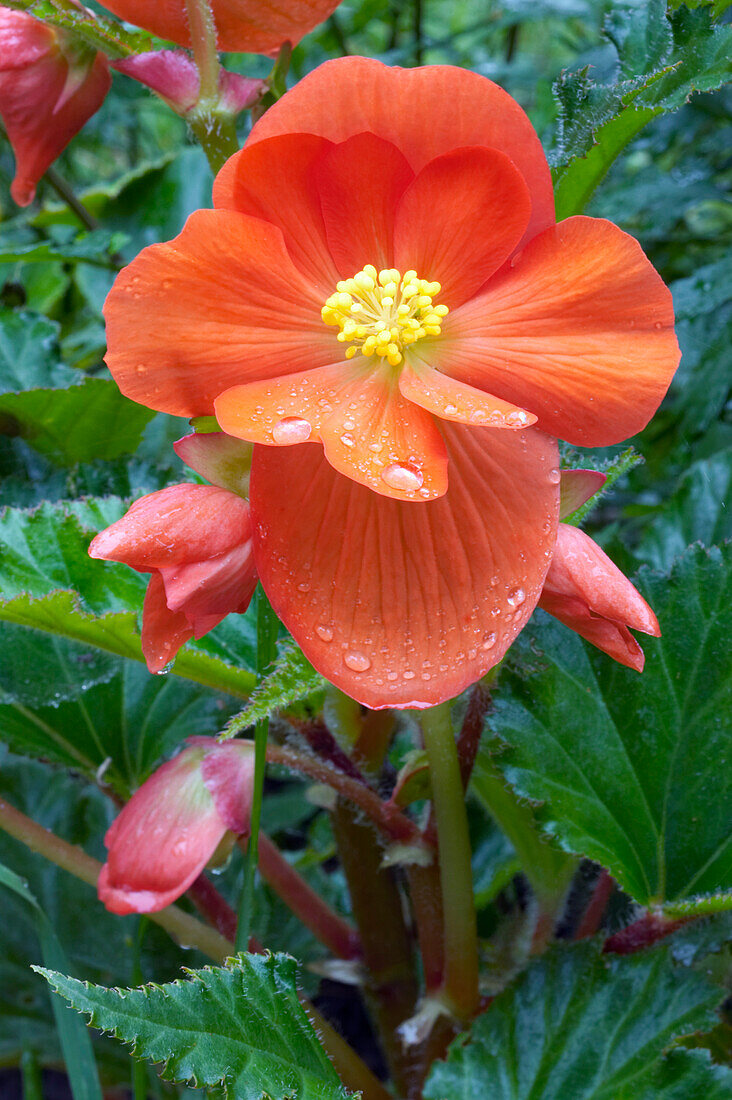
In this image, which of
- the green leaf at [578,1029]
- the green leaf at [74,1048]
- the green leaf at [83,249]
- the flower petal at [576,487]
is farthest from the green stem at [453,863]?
the green leaf at [83,249]

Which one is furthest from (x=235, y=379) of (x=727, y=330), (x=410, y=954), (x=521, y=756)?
(x=727, y=330)

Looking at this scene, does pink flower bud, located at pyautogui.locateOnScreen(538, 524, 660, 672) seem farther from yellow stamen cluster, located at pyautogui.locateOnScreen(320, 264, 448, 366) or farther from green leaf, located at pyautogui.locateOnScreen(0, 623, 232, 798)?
green leaf, located at pyautogui.locateOnScreen(0, 623, 232, 798)

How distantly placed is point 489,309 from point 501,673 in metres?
0.25

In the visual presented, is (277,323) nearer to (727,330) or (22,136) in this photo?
(22,136)

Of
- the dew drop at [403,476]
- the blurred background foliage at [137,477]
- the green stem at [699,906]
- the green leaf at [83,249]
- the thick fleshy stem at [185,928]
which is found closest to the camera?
the dew drop at [403,476]

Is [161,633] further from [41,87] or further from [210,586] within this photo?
[41,87]

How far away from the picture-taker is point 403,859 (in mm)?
594

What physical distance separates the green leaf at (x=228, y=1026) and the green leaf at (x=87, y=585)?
16 cm

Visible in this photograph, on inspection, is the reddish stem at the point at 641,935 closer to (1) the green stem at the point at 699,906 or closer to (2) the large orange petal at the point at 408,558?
(1) the green stem at the point at 699,906

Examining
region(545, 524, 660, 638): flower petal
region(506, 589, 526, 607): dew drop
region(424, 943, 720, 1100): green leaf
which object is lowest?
region(424, 943, 720, 1100): green leaf

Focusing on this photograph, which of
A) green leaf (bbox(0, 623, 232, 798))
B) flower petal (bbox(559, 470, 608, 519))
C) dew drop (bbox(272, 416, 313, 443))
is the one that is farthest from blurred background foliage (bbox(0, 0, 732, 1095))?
dew drop (bbox(272, 416, 313, 443))

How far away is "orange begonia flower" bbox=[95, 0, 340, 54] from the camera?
567 mm

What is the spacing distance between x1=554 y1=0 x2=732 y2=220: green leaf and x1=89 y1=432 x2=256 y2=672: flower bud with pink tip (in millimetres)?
263

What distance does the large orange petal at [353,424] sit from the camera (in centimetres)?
38
